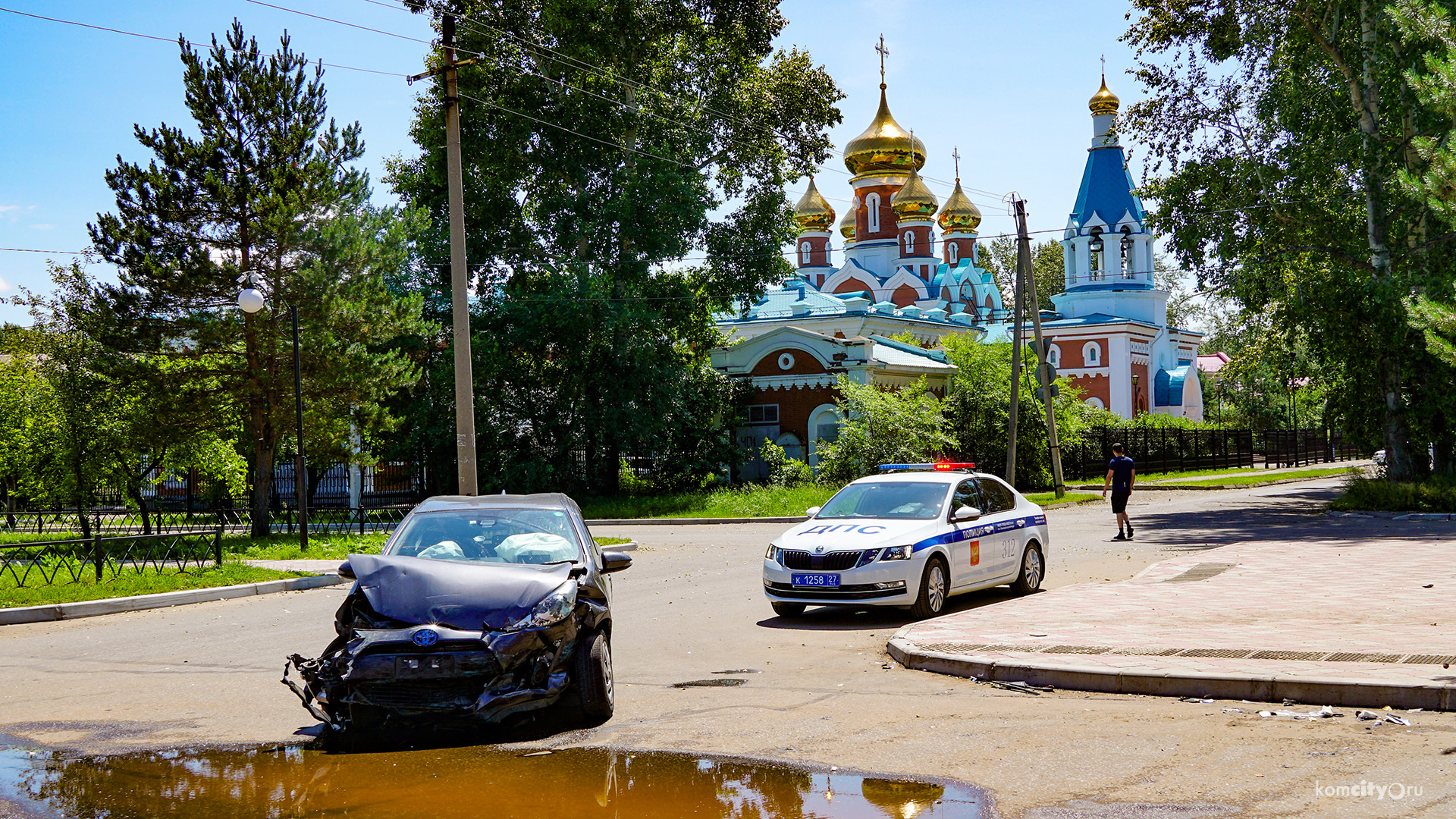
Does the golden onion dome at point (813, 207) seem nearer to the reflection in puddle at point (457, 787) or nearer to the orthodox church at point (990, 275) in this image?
the orthodox church at point (990, 275)

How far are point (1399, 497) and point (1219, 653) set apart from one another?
2057 centimetres

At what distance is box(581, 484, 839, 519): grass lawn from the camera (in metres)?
31.4

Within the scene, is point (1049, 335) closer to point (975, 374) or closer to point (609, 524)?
point (975, 374)

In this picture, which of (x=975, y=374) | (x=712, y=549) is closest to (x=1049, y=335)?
(x=975, y=374)

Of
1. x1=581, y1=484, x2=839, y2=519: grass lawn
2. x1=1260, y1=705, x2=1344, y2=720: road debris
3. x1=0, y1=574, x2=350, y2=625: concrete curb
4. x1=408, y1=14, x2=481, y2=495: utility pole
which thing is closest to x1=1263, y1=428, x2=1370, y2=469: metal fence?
x1=581, y1=484, x2=839, y2=519: grass lawn

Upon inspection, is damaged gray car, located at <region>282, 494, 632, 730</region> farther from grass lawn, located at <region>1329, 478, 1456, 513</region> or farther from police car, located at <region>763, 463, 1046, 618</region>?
grass lawn, located at <region>1329, 478, 1456, 513</region>

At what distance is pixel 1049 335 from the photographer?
70812 millimetres

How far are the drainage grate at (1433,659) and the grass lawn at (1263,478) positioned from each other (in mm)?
35825

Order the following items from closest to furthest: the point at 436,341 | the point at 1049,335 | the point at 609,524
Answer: the point at 609,524, the point at 436,341, the point at 1049,335

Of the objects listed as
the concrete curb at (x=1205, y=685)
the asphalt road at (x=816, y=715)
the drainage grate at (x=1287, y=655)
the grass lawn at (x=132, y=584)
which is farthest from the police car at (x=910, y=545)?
the grass lawn at (x=132, y=584)

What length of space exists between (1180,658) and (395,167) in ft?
132

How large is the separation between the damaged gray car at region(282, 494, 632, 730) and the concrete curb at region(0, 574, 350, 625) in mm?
8041

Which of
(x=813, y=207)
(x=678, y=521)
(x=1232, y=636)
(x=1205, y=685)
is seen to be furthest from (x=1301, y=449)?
(x=1205, y=685)

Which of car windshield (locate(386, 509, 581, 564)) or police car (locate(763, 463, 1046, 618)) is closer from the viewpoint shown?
car windshield (locate(386, 509, 581, 564))
